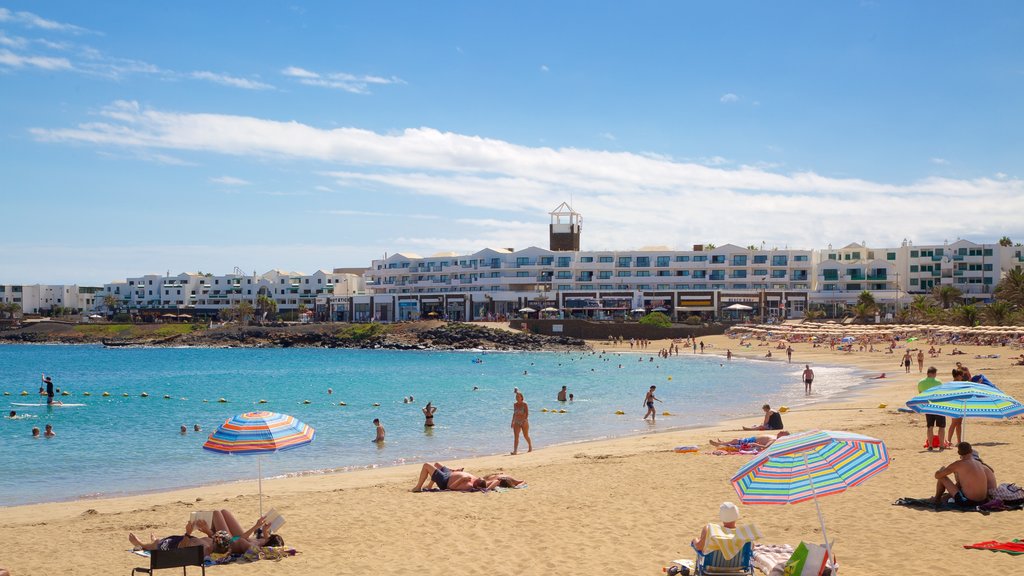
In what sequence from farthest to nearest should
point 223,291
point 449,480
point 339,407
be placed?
1. point 223,291
2. point 339,407
3. point 449,480

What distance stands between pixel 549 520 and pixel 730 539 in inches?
156

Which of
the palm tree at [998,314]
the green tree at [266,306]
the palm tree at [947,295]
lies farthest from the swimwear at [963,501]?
the green tree at [266,306]

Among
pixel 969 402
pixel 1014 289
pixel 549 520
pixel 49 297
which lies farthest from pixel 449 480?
pixel 49 297

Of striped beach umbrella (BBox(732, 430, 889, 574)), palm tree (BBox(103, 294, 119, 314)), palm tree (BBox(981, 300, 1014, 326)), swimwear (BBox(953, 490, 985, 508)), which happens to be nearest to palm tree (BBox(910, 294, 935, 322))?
palm tree (BBox(981, 300, 1014, 326))

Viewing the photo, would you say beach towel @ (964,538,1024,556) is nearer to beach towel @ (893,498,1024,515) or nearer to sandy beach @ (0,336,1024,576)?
sandy beach @ (0,336,1024,576)

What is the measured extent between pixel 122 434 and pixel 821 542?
24.3m

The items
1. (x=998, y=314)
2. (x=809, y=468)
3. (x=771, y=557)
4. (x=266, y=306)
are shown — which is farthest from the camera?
(x=266, y=306)

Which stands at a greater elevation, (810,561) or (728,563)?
(810,561)

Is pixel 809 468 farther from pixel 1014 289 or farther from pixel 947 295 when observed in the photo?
pixel 947 295

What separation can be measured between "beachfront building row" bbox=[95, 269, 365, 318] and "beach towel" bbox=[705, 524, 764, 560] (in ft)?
461

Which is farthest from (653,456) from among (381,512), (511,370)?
(511,370)

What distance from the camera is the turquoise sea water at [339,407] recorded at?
2114cm

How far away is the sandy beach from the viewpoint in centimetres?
989

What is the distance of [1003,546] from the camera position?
368 inches
